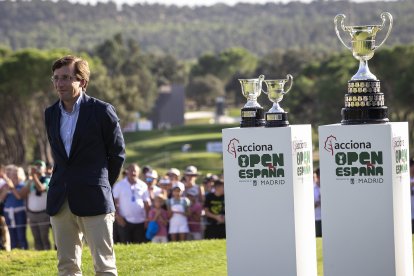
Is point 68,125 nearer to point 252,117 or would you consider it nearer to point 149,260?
point 252,117

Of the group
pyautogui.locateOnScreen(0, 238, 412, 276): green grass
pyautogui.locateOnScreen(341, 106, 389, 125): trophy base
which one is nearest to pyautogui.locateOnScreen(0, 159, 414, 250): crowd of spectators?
pyautogui.locateOnScreen(0, 238, 412, 276): green grass

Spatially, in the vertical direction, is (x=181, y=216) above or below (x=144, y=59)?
below

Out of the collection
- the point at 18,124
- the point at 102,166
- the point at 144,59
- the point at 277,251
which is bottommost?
the point at 277,251

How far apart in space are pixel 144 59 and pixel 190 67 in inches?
→ 1256

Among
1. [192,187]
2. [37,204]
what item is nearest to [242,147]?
[192,187]

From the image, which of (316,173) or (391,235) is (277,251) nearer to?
(391,235)

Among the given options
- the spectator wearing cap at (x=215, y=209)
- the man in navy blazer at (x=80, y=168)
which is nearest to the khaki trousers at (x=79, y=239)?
the man in navy blazer at (x=80, y=168)

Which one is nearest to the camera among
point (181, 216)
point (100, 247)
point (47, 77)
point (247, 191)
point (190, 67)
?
point (100, 247)

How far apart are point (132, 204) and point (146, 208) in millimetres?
323

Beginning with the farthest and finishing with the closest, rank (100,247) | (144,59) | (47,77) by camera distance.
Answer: (144,59) → (47,77) → (100,247)

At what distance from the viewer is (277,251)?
1085 centimetres

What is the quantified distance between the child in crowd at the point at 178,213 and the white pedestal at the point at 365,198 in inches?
340

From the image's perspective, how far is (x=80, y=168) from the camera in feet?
30.5

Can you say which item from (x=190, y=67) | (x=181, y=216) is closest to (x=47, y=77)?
(x=181, y=216)
